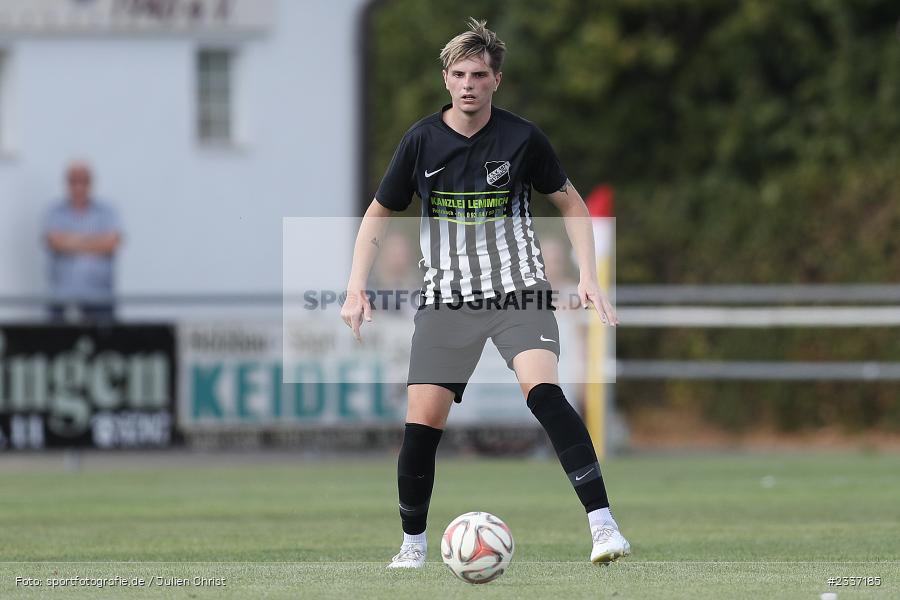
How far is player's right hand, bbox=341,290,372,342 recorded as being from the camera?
7129mm

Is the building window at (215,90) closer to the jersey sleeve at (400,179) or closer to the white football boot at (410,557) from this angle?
the jersey sleeve at (400,179)

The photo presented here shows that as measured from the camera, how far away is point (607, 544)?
22.4 ft

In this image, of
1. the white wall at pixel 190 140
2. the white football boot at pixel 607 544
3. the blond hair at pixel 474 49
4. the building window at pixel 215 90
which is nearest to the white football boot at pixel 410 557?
the white football boot at pixel 607 544

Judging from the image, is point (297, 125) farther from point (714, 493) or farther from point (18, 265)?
point (714, 493)

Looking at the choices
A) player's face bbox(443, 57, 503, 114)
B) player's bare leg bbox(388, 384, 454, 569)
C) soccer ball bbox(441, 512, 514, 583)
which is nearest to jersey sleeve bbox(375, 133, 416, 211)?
player's face bbox(443, 57, 503, 114)

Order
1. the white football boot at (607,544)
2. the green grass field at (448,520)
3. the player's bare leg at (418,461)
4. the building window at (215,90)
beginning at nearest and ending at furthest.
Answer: the green grass field at (448,520) → the white football boot at (607,544) → the player's bare leg at (418,461) → the building window at (215,90)

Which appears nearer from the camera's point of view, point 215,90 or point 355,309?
point 355,309

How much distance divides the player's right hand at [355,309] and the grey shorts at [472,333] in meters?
0.24

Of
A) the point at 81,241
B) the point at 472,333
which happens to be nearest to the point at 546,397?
the point at 472,333

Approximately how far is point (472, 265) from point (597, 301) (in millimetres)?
540

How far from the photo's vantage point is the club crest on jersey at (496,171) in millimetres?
7090

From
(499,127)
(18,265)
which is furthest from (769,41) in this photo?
(499,127)

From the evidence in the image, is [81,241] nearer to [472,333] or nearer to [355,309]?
[355,309]

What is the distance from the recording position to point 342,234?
18.9m
